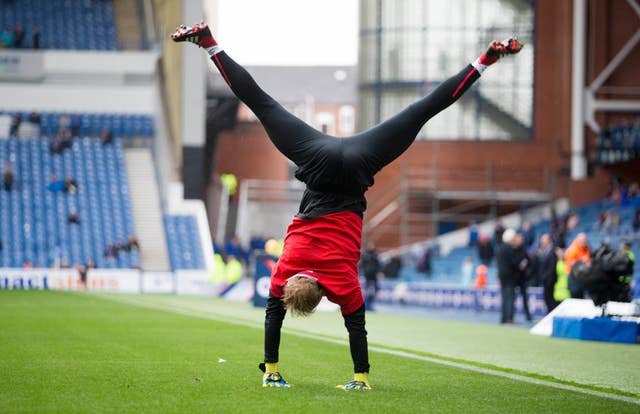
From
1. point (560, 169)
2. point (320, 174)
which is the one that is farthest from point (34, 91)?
point (320, 174)

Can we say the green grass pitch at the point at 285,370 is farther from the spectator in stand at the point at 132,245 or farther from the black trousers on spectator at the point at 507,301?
the spectator in stand at the point at 132,245

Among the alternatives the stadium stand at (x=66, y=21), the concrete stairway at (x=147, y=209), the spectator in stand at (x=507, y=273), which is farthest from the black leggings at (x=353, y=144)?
the stadium stand at (x=66, y=21)

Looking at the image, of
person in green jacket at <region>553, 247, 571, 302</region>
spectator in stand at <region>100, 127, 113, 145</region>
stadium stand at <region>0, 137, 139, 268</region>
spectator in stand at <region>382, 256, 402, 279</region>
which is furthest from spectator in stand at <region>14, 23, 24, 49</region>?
person in green jacket at <region>553, 247, 571, 302</region>

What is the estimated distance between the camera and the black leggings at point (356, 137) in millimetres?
8820

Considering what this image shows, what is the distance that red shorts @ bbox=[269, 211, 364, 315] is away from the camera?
880 cm

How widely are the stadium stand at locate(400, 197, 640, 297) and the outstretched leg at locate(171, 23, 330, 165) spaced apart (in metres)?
23.4

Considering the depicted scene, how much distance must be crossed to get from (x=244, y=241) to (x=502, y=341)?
3986 cm

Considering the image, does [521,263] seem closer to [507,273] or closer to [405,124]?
[507,273]

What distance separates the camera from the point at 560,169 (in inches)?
1901

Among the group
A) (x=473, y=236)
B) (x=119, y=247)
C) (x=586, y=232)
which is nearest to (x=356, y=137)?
(x=586, y=232)

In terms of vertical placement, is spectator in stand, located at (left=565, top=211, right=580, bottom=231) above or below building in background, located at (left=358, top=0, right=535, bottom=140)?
below

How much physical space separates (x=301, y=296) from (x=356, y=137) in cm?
137

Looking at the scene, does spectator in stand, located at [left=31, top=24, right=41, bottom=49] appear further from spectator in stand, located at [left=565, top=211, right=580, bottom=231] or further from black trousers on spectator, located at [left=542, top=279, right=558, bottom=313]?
black trousers on spectator, located at [left=542, top=279, right=558, bottom=313]

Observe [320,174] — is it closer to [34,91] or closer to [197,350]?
[197,350]
